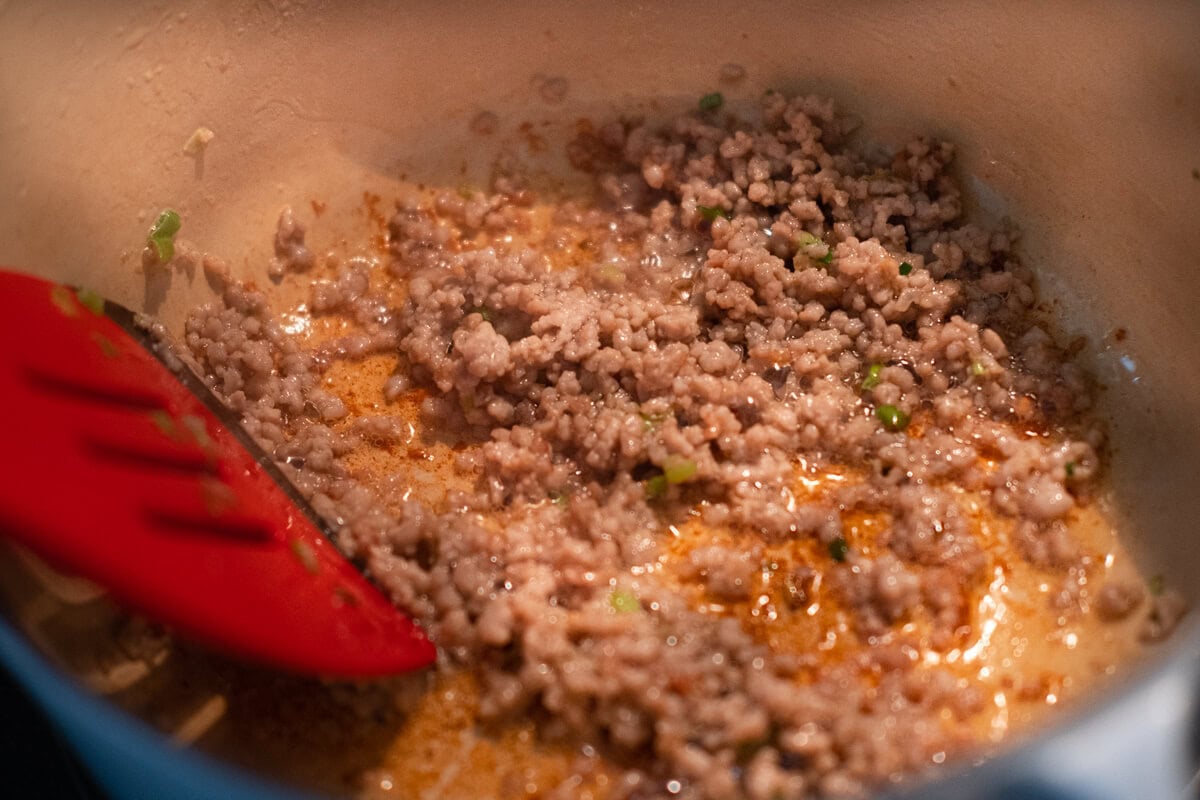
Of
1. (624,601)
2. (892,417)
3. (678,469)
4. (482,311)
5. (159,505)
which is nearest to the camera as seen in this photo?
(159,505)

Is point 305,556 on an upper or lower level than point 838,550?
lower

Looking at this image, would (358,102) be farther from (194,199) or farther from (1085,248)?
(1085,248)

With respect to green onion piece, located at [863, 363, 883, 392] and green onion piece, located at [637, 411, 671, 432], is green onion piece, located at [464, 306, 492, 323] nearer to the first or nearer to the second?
green onion piece, located at [637, 411, 671, 432]

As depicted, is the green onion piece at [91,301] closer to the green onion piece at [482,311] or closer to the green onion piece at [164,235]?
the green onion piece at [164,235]

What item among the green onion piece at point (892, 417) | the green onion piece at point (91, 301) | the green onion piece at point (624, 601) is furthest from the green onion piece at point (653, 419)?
the green onion piece at point (91, 301)

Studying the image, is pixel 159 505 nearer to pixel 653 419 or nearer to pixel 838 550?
pixel 653 419

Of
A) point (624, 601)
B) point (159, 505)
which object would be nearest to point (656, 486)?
point (624, 601)
